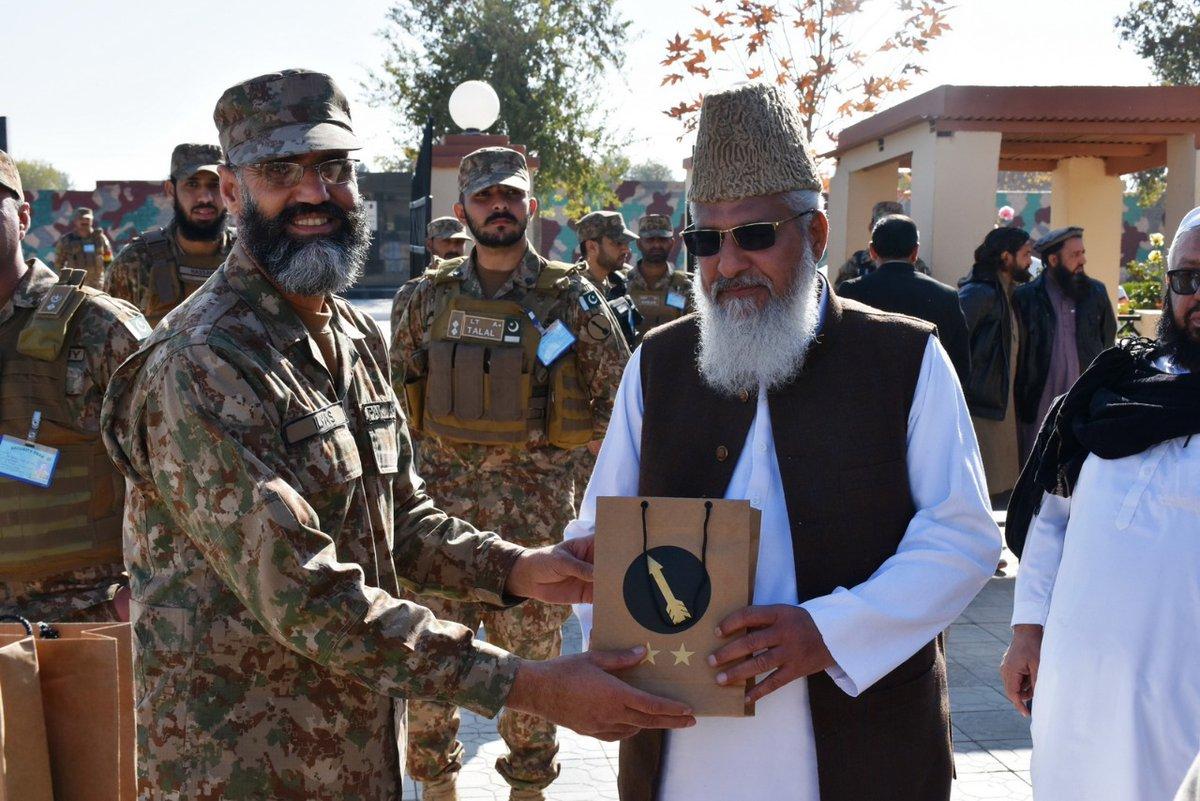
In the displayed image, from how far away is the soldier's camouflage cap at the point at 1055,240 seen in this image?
8336 millimetres

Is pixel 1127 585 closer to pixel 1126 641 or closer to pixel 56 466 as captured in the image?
pixel 1126 641

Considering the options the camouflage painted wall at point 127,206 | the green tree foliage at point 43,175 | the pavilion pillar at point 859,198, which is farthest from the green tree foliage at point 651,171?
the pavilion pillar at point 859,198

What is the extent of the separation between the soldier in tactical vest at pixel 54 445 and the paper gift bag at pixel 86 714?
1.24 m

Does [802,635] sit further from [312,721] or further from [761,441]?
[312,721]

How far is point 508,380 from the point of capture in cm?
502

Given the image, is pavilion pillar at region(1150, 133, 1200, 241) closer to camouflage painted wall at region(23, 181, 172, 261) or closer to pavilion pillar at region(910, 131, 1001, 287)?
pavilion pillar at region(910, 131, 1001, 287)

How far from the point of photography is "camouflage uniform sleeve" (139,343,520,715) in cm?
221

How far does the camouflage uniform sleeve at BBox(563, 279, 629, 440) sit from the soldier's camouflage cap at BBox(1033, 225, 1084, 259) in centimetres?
449

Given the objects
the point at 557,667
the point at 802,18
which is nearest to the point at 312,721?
the point at 557,667

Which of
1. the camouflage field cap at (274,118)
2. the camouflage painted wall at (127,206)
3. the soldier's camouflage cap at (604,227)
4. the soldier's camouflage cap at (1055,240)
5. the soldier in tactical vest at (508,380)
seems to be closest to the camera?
the camouflage field cap at (274,118)

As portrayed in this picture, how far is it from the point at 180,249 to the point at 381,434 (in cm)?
485

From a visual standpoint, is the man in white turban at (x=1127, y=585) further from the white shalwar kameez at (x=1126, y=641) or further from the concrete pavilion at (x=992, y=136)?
the concrete pavilion at (x=992, y=136)

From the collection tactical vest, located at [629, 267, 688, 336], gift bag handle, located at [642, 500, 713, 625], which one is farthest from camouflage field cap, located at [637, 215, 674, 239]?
gift bag handle, located at [642, 500, 713, 625]

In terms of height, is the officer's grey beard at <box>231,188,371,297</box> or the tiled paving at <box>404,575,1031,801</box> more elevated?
the officer's grey beard at <box>231,188,371,297</box>
